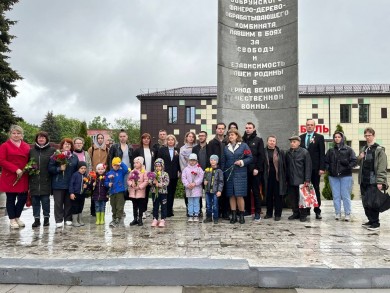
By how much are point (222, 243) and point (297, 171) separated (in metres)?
2.69

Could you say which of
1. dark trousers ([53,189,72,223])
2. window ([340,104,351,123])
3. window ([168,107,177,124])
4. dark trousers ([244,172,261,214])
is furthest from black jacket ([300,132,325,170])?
window ([340,104,351,123])

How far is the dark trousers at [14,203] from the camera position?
643cm

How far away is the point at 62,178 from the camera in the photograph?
21.3 ft

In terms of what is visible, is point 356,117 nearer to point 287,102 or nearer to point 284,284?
point 287,102

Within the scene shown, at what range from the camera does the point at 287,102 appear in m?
8.71

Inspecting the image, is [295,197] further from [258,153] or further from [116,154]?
[116,154]

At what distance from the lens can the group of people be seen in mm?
6406

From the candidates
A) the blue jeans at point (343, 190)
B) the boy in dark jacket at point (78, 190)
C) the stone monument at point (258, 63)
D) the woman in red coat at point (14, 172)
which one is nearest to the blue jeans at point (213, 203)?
the boy in dark jacket at point (78, 190)

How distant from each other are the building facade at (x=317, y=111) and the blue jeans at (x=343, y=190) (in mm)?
22883

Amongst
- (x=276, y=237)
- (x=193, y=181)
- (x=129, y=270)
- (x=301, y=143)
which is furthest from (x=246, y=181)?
(x=129, y=270)

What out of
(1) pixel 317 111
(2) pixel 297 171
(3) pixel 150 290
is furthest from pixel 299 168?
(1) pixel 317 111

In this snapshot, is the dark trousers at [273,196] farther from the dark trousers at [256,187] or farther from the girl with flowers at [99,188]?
the girl with flowers at [99,188]

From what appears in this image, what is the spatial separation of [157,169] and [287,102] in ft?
12.8

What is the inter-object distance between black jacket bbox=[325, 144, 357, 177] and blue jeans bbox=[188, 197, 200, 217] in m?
2.76
